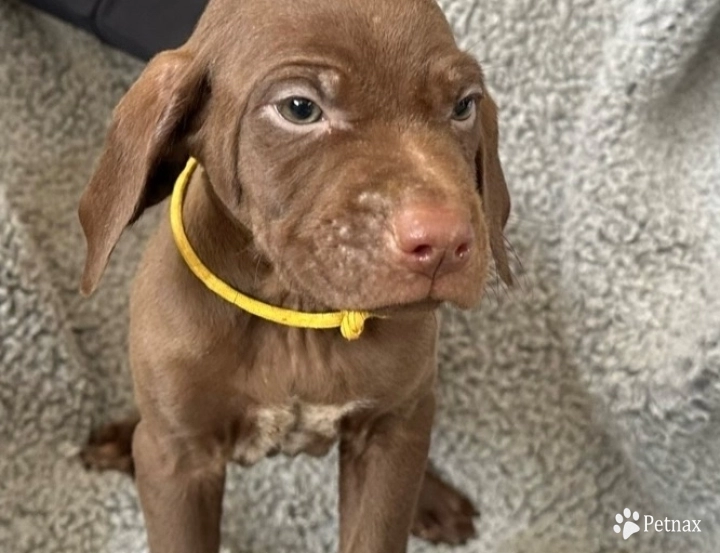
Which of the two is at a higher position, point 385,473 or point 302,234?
point 302,234

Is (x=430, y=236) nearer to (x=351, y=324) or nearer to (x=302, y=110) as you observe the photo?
(x=302, y=110)

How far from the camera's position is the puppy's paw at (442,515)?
7.48 ft

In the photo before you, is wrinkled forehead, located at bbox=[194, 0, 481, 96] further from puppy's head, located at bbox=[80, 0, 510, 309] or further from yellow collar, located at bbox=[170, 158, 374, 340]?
yellow collar, located at bbox=[170, 158, 374, 340]

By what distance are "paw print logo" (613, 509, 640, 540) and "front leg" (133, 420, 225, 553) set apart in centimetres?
86

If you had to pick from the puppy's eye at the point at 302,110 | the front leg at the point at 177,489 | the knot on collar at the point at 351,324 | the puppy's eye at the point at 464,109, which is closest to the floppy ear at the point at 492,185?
the puppy's eye at the point at 464,109

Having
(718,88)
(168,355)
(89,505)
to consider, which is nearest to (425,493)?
(89,505)

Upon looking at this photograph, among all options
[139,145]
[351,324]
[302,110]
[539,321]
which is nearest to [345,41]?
[302,110]

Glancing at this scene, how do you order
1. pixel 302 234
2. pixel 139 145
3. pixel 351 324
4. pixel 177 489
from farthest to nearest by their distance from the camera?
pixel 177 489 → pixel 351 324 → pixel 139 145 → pixel 302 234

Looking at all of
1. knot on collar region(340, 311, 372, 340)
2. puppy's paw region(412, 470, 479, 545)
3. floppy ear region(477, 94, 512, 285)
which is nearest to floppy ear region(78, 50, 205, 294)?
knot on collar region(340, 311, 372, 340)

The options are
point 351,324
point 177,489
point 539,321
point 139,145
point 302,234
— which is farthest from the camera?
point 539,321

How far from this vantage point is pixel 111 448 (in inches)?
91.5

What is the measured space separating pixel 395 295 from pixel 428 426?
624 millimetres

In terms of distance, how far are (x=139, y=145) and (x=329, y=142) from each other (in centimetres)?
28

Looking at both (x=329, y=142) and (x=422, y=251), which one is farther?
(x=329, y=142)
